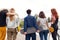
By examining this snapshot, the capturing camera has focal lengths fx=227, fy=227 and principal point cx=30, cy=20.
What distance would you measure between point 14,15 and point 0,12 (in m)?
0.42

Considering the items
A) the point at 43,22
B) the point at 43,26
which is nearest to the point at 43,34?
the point at 43,26

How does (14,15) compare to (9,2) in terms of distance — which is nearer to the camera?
(14,15)

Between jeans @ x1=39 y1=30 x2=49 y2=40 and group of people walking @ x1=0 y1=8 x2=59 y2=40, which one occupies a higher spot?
group of people walking @ x1=0 y1=8 x2=59 y2=40

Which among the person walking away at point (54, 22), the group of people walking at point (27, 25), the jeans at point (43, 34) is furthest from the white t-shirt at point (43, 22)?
the person walking away at point (54, 22)

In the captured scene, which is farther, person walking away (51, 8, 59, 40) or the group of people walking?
person walking away (51, 8, 59, 40)

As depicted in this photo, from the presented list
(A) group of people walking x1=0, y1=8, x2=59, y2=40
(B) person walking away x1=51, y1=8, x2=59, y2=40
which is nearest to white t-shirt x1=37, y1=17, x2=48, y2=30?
(A) group of people walking x1=0, y1=8, x2=59, y2=40

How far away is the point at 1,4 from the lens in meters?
7.71

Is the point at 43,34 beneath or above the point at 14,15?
beneath

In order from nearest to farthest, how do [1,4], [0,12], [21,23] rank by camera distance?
[0,12], [21,23], [1,4]

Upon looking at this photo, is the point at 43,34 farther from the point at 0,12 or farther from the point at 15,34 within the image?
the point at 0,12

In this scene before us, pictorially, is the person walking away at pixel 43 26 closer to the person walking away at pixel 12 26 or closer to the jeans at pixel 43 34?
the jeans at pixel 43 34

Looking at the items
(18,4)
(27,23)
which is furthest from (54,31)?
(18,4)

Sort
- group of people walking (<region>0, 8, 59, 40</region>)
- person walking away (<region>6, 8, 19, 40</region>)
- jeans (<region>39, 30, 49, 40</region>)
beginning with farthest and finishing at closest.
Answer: jeans (<region>39, 30, 49, 40</region>), person walking away (<region>6, 8, 19, 40</region>), group of people walking (<region>0, 8, 59, 40</region>)

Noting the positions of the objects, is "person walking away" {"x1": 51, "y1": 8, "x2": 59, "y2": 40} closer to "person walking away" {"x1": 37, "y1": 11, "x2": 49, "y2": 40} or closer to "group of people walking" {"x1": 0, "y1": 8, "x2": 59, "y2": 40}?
"group of people walking" {"x1": 0, "y1": 8, "x2": 59, "y2": 40}
